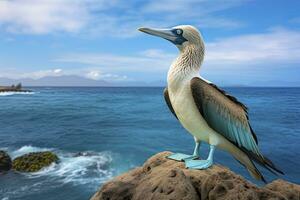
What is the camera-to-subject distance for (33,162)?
20438 millimetres

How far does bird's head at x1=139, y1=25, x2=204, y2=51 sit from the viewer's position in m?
5.83

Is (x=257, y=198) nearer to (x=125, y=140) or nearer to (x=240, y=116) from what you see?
(x=240, y=116)

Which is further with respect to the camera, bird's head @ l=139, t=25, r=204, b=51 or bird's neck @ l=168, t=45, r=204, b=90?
bird's head @ l=139, t=25, r=204, b=51

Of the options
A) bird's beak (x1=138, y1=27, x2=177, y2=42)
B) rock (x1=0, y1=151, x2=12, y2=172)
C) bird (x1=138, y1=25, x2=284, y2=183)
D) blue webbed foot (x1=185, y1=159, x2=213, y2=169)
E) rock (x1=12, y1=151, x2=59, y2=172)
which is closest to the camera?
blue webbed foot (x1=185, y1=159, x2=213, y2=169)

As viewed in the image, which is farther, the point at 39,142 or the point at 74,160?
the point at 39,142

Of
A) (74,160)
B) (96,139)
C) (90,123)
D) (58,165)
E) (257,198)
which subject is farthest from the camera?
(90,123)

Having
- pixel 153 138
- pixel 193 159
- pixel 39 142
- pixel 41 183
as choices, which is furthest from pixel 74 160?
pixel 193 159

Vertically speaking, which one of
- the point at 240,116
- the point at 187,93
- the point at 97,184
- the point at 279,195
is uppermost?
the point at 187,93

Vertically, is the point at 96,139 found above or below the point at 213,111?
below

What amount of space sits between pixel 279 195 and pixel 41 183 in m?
14.9

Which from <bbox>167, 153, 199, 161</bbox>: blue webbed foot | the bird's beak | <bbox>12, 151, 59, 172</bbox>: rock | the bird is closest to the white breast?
the bird

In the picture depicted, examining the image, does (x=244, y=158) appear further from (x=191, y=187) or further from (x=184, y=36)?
(x=184, y=36)

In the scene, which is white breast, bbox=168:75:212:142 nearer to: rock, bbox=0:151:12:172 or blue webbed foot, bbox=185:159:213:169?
blue webbed foot, bbox=185:159:213:169

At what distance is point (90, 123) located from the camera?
42781 mm
